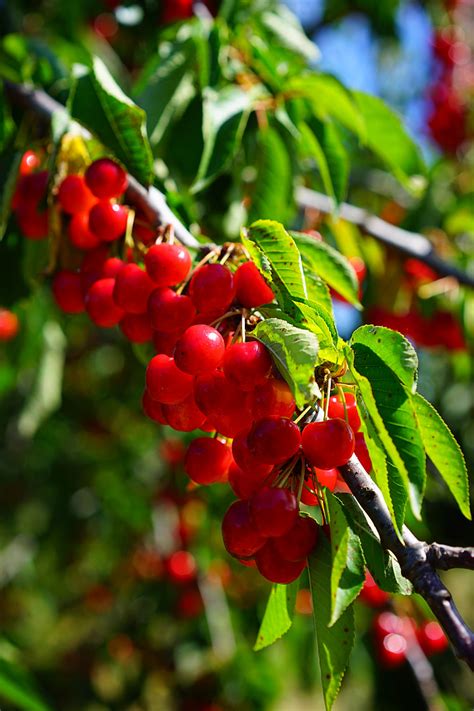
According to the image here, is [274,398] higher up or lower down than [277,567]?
higher up

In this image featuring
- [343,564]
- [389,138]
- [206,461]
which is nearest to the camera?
[343,564]

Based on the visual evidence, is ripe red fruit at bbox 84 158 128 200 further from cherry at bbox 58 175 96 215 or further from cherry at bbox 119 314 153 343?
cherry at bbox 119 314 153 343

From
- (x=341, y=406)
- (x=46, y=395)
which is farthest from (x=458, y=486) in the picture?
(x=46, y=395)

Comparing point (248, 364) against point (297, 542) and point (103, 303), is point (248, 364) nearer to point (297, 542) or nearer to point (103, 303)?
point (297, 542)

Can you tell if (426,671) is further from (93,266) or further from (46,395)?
(93,266)

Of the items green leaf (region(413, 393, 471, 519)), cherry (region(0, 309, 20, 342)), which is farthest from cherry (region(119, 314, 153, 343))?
cherry (region(0, 309, 20, 342))

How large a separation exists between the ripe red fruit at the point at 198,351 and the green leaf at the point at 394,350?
0.16m

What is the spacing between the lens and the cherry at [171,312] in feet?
2.90

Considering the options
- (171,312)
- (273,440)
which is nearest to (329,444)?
(273,440)

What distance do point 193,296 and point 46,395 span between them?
158cm

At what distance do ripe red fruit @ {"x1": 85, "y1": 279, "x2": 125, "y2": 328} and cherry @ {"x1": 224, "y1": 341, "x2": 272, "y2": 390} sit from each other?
31 cm

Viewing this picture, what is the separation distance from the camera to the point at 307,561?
776 mm

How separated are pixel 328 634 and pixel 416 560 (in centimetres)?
13

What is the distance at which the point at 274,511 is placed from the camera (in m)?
0.72
